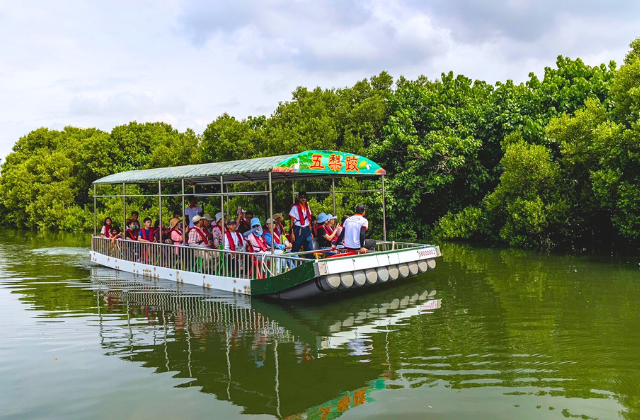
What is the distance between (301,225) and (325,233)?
34.3 inches

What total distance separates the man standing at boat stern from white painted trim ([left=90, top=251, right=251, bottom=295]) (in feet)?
5.11

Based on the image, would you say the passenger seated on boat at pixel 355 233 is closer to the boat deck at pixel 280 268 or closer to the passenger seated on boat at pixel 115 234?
the boat deck at pixel 280 268

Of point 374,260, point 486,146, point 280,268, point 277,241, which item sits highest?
point 486,146

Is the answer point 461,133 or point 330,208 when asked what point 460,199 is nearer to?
point 461,133

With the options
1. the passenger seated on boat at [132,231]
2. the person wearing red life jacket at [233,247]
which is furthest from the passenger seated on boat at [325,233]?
the passenger seated on boat at [132,231]

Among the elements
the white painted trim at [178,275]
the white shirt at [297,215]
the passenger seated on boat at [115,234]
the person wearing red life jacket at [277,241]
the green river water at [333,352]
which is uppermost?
the white shirt at [297,215]

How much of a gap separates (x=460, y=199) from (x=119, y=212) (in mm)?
22525

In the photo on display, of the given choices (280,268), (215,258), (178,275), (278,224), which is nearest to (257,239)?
(278,224)

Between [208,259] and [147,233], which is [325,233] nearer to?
[208,259]

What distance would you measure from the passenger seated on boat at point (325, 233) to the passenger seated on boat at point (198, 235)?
2.78 m

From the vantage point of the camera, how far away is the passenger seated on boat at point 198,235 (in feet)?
47.7

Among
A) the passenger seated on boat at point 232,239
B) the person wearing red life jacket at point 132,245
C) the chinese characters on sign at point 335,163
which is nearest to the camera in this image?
the chinese characters on sign at point 335,163

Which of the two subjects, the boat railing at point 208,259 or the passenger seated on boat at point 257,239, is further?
the passenger seated on boat at point 257,239

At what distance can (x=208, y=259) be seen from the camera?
13461 mm
